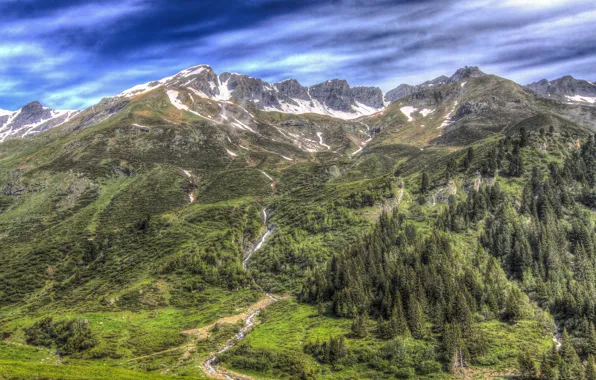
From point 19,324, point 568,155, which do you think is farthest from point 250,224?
point 568,155

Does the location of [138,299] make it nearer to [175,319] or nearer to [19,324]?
[175,319]

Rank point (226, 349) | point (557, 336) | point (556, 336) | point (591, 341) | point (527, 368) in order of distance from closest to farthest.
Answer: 1. point (527, 368)
2. point (591, 341)
3. point (226, 349)
4. point (556, 336)
5. point (557, 336)

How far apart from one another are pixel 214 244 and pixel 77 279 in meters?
47.6

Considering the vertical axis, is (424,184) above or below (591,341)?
above

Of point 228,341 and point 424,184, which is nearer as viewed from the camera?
point 228,341

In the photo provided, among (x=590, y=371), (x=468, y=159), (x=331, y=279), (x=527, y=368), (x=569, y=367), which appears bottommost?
(x=590, y=371)

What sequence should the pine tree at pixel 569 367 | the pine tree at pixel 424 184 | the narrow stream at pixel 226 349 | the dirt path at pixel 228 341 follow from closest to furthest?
the pine tree at pixel 569 367
the narrow stream at pixel 226 349
the dirt path at pixel 228 341
the pine tree at pixel 424 184

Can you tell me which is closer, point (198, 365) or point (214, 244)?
point (198, 365)

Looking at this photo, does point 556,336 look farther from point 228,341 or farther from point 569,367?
point 228,341

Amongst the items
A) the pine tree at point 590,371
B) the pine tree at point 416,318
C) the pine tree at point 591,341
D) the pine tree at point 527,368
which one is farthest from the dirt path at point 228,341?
the pine tree at point 591,341

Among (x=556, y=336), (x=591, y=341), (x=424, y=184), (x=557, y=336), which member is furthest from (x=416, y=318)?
(x=424, y=184)

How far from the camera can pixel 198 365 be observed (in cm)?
6569

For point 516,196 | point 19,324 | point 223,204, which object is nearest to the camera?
point 19,324

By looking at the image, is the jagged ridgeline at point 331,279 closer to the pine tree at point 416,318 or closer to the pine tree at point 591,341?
the pine tree at point 416,318
